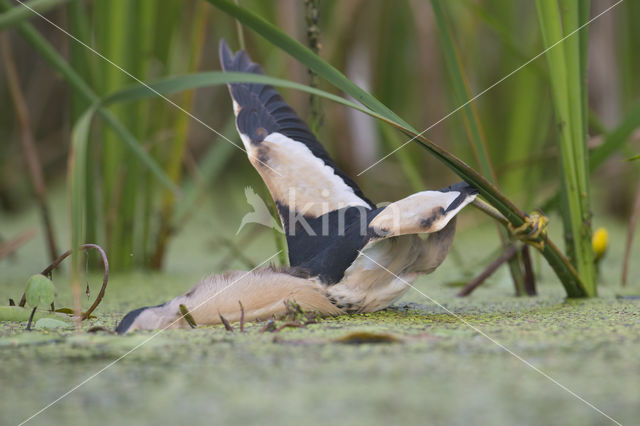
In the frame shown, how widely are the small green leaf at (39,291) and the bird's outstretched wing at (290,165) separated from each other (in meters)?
0.46

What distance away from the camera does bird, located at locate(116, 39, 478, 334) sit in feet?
4.12

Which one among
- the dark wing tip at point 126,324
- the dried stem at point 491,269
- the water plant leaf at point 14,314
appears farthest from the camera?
the dried stem at point 491,269

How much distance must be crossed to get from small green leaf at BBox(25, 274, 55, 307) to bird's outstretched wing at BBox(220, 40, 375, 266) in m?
0.46

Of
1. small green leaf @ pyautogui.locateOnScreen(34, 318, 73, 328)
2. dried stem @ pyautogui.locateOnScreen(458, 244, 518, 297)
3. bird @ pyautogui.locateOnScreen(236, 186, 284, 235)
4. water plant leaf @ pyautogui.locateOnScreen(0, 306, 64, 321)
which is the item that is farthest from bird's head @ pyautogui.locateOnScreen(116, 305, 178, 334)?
dried stem @ pyautogui.locateOnScreen(458, 244, 518, 297)

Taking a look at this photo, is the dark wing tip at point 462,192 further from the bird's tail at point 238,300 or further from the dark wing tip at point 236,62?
the dark wing tip at point 236,62

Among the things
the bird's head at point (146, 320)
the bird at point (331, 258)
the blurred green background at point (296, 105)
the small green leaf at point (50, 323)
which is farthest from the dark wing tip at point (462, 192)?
the small green leaf at point (50, 323)

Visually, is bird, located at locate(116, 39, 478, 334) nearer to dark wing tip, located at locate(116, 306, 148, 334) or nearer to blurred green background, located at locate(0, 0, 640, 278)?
dark wing tip, located at locate(116, 306, 148, 334)

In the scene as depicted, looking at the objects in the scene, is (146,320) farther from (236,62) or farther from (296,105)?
(296,105)

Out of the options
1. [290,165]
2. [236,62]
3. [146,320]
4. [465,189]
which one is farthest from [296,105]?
[146,320]

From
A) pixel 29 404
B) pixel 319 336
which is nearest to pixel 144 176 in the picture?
pixel 319 336

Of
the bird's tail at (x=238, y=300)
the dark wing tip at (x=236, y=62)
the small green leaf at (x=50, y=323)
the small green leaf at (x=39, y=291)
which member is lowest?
the small green leaf at (x=50, y=323)

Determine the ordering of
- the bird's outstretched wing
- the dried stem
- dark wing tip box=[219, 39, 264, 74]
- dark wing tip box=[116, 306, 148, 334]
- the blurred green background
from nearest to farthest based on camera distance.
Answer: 1. dark wing tip box=[116, 306, 148, 334]
2. the bird's outstretched wing
3. the dried stem
4. dark wing tip box=[219, 39, 264, 74]
5. the blurred green background

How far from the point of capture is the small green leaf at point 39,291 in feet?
4.14

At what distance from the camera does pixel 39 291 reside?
1.26m
